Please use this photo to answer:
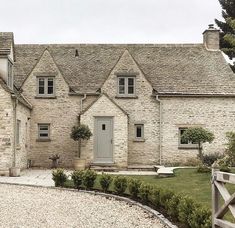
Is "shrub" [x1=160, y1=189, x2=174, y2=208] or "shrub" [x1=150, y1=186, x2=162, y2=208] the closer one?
"shrub" [x1=160, y1=189, x2=174, y2=208]

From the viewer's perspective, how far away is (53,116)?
106ft

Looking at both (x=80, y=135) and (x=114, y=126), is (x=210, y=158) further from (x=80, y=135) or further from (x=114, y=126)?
(x=80, y=135)

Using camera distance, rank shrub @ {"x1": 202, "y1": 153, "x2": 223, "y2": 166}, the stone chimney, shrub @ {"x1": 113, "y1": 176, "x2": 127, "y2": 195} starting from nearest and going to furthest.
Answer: shrub @ {"x1": 113, "y1": 176, "x2": 127, "y2": 195} → shrub @ {"x1": 202, "y1": 153, "x2": 223, "y2": 166} → the stone chimney

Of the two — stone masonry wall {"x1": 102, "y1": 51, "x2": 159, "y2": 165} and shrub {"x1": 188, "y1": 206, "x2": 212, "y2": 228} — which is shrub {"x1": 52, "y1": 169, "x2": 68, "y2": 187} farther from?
stone masonry wall {"x1": 102, "y1": 51, "x2": 159, "y2": 165}

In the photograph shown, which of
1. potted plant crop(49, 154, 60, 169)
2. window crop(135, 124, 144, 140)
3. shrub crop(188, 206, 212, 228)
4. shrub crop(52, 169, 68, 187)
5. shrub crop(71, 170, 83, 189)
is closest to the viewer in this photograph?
shrub crop(188, 206, 212, 228)

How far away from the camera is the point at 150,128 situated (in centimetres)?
3228

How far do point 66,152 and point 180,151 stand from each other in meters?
7.61

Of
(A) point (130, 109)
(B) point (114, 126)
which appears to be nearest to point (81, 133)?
(B) point (114, 126)

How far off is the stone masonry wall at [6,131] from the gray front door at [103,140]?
739cm

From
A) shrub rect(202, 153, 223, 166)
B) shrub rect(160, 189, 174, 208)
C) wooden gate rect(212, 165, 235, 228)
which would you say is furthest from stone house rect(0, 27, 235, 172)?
wooden gate rect(212, 165, 235, 228)

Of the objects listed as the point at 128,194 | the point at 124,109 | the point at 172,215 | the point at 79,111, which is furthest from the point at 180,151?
the point at 172,215

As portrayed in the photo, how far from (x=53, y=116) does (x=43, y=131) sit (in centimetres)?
120

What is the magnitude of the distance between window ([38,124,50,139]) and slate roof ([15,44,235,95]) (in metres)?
3.18

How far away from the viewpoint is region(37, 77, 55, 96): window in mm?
32250
